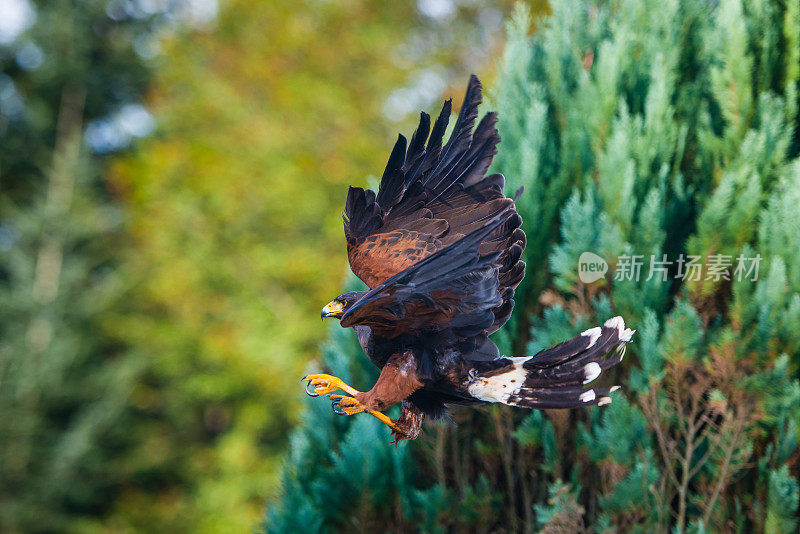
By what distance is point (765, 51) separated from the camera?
2.41m

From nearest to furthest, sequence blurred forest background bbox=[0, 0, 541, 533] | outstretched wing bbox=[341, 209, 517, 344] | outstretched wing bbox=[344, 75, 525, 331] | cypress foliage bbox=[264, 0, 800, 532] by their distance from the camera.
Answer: outstretched wing bbox=[341, 209, 517, 344] < outstretched wing bbox=[344, 75, 525, 331] < cypress foliage bbox=[264, 0, 800, 532] < blurred forest background bbox=[0, 0, 541, 533]

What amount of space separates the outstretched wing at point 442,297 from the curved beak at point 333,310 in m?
0.11

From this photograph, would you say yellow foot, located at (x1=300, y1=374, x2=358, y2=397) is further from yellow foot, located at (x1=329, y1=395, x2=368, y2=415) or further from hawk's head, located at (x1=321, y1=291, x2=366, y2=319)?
hawk's head, located at (x1=321, y1=291, x2=366, y2=319)

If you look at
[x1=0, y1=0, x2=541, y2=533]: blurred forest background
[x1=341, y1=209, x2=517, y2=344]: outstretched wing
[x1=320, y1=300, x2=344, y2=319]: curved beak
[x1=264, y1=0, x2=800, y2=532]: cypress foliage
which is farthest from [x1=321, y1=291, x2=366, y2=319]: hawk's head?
[x1=0, y1=0, x2=541, y2=533]: blurred forest background

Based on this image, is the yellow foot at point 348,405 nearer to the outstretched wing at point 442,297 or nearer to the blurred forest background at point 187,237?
the outstretched wing at point 442,297

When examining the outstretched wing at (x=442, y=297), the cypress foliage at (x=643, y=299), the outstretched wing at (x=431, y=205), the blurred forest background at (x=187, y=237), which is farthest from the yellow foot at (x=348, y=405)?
the blurred forest background at (x=187, y=237)

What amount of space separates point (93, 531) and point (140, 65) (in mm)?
6716

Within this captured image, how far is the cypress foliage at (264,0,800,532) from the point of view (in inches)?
84.3

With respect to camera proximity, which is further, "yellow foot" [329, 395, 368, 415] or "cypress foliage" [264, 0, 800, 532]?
"cypress foliage" [264, 0, 800, 532]

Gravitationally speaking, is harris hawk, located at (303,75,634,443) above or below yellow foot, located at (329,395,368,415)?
above

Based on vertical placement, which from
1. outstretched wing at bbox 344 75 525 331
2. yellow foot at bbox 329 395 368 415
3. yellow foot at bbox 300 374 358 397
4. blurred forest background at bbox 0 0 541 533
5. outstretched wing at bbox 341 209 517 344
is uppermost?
blurred forest background at bbox 0 0 541 533

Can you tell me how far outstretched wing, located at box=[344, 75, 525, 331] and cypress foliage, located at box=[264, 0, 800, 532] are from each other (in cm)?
84

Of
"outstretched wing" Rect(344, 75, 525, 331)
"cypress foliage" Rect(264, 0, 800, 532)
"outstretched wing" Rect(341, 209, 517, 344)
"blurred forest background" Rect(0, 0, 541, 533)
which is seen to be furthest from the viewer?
"blurred forest background" Rect(0, 0, 541, 533)

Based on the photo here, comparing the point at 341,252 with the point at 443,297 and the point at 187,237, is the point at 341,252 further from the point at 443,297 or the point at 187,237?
the point at 443,297
